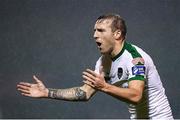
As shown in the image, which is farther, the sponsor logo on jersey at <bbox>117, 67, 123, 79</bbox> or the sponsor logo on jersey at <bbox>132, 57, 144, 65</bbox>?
the sponsor logo on jersey at <bbox>117, 67, 123, 79</bbox>

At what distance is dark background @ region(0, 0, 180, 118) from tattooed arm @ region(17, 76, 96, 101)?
0.98 metres

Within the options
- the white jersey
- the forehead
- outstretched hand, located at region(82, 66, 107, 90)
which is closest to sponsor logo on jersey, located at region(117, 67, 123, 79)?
the white jersey

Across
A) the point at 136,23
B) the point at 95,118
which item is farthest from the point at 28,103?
the point at 136,23

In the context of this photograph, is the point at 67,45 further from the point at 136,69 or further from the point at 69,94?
the point at 136,69

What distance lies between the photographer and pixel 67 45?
110 inches

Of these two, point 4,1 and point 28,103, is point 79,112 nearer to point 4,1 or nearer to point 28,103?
point 28,103

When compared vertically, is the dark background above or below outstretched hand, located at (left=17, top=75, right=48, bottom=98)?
above

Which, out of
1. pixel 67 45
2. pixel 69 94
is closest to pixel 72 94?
pixel 69 94

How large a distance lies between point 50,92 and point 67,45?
109cm

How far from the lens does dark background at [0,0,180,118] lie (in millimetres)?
2721

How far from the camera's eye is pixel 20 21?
2822mm

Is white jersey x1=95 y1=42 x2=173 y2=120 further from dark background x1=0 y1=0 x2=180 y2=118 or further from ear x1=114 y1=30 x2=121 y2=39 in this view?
dark background x1=0 y1=0 x2=180 y2=118

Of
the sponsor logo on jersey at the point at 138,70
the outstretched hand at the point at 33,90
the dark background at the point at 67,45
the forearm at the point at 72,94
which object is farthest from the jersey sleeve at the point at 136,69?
the dark background at the point at 67,45

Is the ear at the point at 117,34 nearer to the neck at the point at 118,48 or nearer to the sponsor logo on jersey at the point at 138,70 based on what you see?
the neck at the point at 118,48
